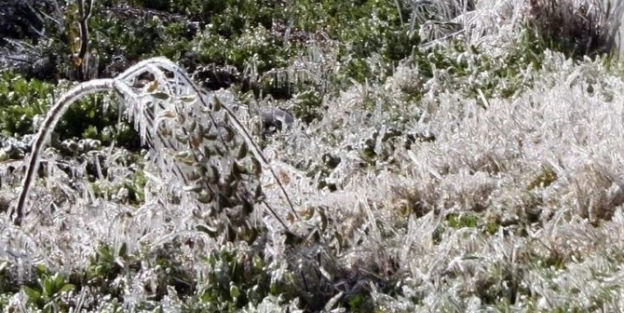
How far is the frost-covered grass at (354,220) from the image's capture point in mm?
4238

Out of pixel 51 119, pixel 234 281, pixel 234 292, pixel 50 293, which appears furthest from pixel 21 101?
pixel 234 292

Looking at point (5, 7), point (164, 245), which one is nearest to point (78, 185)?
point (164, 245)

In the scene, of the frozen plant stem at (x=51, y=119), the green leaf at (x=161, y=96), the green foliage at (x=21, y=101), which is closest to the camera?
the green leaf at (x=161, y=96)

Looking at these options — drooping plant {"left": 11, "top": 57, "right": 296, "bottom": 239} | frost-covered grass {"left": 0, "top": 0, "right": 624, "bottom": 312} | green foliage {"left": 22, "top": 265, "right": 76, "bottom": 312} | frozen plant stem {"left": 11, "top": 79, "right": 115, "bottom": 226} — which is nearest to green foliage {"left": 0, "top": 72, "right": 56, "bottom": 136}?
frost-covered grass {"left": 0, "top": 0, "right": 624, "bottom": 312}

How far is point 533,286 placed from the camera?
411cm

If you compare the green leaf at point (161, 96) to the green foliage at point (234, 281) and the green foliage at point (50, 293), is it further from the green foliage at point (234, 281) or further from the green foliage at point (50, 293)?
the green foliage at point (50, 293)

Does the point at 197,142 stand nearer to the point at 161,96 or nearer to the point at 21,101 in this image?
the point at 161,96

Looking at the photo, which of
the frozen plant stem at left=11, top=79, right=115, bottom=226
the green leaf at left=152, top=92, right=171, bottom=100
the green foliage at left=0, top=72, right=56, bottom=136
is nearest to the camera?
the green leaf at left=152, top=92, right=171, bottom=100

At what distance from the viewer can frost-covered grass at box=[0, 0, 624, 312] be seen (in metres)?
4.24

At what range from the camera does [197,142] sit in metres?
4.30

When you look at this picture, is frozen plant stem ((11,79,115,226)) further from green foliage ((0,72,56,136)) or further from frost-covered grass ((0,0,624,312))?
green foliage ((0,72,56,136))

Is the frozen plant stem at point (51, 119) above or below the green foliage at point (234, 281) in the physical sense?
above

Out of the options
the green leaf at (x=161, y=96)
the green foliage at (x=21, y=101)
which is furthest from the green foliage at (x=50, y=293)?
the green foliage at (x=21, y=101)

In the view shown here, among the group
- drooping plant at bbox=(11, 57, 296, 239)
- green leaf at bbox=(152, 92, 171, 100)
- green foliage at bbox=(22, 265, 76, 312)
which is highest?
green leaf at bbox=(152, 92, 171, 100)
